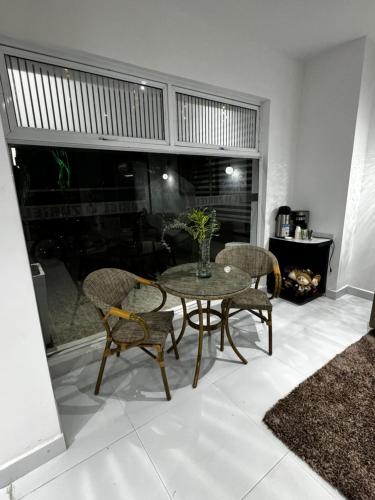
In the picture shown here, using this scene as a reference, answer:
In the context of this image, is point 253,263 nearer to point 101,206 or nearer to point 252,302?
point 252,302

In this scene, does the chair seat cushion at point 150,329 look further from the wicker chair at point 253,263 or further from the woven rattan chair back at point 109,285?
the wicker chair at point 253,263

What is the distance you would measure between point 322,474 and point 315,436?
204 mm

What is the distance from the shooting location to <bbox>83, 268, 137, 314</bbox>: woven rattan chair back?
169cm

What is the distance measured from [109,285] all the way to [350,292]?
318 centimetres

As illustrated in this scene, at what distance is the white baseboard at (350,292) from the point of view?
3.15 meters

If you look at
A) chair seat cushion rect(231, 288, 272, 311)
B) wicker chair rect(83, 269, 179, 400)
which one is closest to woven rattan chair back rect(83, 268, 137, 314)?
wicker chair rect(83, 269, 179, 400)

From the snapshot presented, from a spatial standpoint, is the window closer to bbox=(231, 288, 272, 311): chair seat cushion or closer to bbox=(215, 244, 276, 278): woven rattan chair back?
bbox=(215, 244, 276, 278): woven rattan chair back

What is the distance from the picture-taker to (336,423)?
4.99 feet

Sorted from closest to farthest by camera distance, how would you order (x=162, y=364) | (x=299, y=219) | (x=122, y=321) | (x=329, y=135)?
(x=162, y=364) → (x=122, y=321) → (x=329, y=135) → (x=299, y=219)

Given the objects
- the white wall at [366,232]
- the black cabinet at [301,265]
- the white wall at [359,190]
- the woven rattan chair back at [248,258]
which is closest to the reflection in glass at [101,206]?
the woven rattan chair back at [248,258]

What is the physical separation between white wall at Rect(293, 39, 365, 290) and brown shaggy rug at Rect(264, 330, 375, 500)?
157 cm

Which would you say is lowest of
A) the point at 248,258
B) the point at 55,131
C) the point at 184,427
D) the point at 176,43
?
the point at 184,427

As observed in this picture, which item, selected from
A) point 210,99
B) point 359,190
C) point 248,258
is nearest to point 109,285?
point 248,258

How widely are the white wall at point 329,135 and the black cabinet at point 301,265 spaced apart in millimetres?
136
